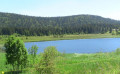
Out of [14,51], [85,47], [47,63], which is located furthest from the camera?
[85,47]

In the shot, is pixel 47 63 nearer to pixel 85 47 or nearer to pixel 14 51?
pixel 14 51

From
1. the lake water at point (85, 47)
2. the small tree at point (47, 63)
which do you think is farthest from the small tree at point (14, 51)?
the lake water at point (85, 47)

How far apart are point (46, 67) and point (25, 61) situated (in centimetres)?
451

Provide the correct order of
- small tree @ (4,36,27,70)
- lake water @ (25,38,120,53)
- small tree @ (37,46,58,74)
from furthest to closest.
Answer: lake water @ (25,38,120,53) → small tree @ (4,36,27,70) → small tree @ (37,46,58,74)

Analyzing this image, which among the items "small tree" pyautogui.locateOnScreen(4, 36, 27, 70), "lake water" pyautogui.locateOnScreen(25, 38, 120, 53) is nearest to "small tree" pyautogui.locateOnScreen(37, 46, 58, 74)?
"small tree" pyautogui.locateOnScreen(4, 36, 27, 70)

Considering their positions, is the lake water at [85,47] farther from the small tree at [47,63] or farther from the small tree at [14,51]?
the small tree at [47,63]

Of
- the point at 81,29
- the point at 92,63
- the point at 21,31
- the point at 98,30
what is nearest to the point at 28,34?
the point at 21,31

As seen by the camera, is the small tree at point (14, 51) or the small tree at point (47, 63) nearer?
the small tree at point (47, 63)

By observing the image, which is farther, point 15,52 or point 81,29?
point 81,29

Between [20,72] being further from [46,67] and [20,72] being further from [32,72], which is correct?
[46,67]

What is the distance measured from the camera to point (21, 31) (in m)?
135

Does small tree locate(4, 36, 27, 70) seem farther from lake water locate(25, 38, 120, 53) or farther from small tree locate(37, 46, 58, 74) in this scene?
lake water locate(25, 38, 120, 53)

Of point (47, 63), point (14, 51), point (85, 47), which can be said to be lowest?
point (85, 47)

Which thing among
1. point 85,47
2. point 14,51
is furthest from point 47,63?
point 85,47
